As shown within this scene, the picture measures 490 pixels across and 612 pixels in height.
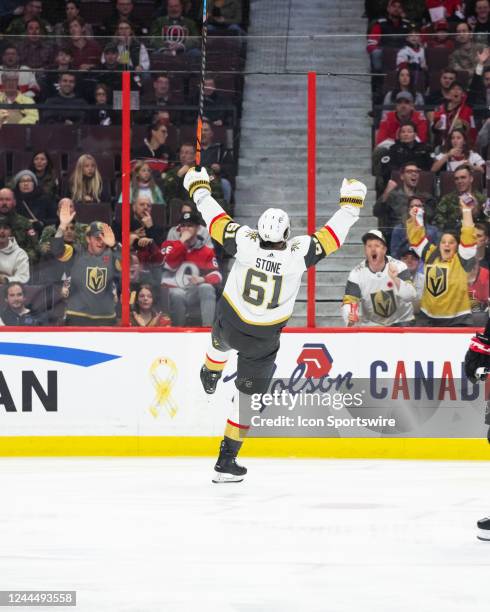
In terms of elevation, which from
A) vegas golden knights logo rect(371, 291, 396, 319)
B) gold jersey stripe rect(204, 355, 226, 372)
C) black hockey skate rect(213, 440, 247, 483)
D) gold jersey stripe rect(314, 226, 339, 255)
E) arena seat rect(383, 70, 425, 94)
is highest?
arena seat rect(383, 70, 425, 94)

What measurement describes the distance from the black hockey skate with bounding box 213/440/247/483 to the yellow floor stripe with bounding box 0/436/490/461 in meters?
1.10

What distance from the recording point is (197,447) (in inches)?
357

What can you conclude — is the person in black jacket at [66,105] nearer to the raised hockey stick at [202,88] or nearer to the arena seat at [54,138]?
the arena seat at [54,138]

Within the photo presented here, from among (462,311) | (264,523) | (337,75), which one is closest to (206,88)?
(337,75)

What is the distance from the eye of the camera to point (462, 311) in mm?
8844

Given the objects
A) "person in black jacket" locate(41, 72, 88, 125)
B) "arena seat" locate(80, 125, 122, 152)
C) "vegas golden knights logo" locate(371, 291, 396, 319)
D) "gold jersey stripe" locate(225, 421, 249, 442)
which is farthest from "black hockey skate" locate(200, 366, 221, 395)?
"person in black jacket" locate(41, 72, 88, 125)

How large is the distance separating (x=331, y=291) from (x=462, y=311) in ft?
2.94

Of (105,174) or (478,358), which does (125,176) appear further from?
(478,358)

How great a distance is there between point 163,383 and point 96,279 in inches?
33.5

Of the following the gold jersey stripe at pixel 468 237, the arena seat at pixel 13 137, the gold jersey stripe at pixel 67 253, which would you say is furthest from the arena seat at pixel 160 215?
the gold jersey stripe at pixel 468 237

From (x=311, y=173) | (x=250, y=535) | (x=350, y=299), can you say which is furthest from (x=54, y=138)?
(x=250, y=535)

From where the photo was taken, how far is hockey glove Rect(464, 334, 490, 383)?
582 centimetres

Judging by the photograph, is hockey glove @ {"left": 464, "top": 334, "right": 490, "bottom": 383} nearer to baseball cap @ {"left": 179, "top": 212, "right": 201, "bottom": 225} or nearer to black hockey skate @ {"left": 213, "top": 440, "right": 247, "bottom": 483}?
black hockey skate @ {"left": 213, "top": 440, "right": 247, "bottom": 483}

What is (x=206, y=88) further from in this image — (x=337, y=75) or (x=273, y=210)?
(x=273, y=210)
